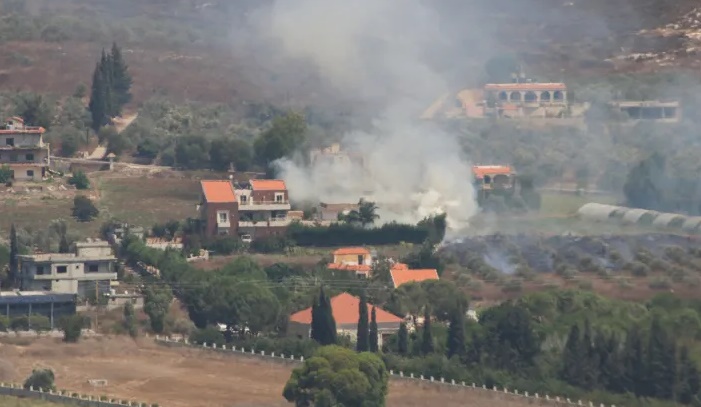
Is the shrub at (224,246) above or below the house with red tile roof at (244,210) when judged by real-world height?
below

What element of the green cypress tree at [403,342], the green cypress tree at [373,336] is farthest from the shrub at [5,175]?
the green cypress tree at [403,342]

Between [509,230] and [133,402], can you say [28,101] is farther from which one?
[133,402]

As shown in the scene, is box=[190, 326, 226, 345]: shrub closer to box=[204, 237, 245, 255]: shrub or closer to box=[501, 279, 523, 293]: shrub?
box=[501, 279, 523, 293]: shrub

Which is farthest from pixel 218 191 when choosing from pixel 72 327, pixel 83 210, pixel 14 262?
pixel 72 327

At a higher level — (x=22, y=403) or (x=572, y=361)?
(x=572, y=361)

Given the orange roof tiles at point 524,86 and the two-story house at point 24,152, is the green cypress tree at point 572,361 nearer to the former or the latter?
the two-story house at point 24,152

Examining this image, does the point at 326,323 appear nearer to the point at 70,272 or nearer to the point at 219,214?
the point at 70,272
